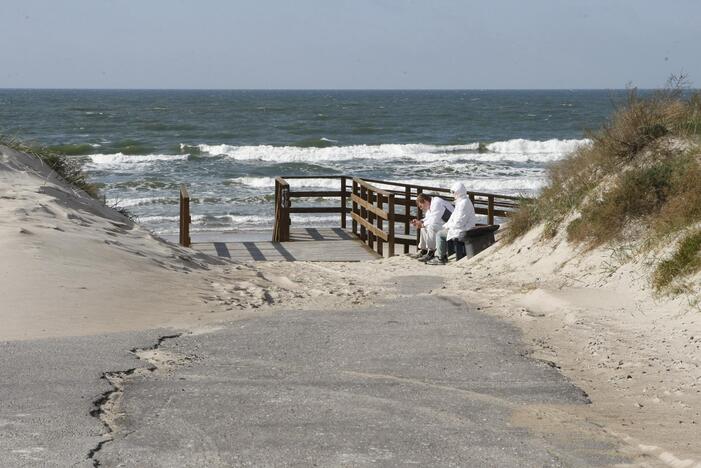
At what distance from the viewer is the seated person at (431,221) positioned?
14.8 m

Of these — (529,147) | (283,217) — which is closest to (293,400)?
(283,217)

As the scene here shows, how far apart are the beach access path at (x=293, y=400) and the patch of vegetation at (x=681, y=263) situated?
5.95 ft

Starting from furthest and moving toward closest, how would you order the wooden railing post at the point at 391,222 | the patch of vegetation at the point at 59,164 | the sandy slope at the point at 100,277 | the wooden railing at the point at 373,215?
the wooden railing at the point at 373,215 < the wooden railing post at the point at 391,222 < the patch of vegetation at the point at 59,164 < the sandy slope at the point at 100,277

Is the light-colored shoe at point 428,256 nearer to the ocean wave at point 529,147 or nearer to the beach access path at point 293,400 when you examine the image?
A: the beach access path at point 293,400

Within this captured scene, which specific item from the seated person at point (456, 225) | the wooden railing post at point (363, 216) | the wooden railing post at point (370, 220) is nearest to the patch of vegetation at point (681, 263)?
the seated person at point (456, 225)

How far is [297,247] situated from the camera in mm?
17641

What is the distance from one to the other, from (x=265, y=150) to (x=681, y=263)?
1593 inches

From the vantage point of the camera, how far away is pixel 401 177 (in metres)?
37.6

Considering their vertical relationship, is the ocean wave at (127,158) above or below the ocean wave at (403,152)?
below

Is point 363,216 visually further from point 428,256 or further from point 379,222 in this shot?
point 428,256

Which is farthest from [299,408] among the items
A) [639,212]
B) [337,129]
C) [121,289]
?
[337,129]

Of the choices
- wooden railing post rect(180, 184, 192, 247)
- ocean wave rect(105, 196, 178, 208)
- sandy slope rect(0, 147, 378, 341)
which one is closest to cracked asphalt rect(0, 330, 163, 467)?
sandy slope rect(0, 147, 378, 341)

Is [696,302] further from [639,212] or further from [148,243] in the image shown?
[148,243]

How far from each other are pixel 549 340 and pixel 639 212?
3.92 metres
